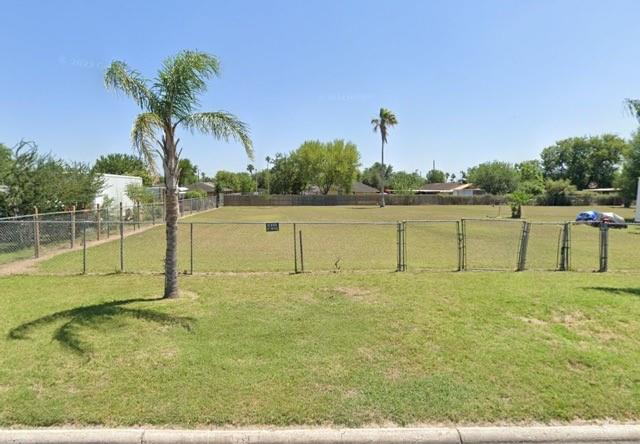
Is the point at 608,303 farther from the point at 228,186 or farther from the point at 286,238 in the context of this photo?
the point at 228,186

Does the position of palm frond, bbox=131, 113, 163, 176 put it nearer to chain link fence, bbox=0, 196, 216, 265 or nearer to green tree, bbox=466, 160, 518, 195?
chain link fence, bbox=0, 196, 216, 265

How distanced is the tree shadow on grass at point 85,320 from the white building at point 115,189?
18.7 m

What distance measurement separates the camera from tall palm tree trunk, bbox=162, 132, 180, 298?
7277 millimetres

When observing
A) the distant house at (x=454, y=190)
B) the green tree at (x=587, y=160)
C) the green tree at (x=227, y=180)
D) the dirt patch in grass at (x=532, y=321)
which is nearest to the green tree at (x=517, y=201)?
→ the dirt patch in grass at (x=532, y=321)

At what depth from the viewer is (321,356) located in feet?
15.9

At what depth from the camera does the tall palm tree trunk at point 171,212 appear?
728cm

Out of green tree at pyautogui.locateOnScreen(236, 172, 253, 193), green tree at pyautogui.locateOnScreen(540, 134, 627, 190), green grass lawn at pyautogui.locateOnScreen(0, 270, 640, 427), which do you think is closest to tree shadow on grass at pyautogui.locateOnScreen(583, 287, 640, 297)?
green grass lawn at pyautogui.locateOnScreen(0, 270, 640, 427)

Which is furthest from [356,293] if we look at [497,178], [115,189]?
[497,178]

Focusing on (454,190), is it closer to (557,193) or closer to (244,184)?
(557,193)

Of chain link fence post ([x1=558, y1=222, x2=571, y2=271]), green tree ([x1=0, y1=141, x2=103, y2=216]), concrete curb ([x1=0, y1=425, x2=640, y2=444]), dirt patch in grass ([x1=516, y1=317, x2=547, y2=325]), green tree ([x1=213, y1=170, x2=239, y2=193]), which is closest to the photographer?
concrete curb ([x1=0, y1=425, x2=640, y2=444])

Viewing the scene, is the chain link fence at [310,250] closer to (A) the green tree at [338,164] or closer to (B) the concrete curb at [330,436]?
(B) the concrete curb at [330,436]

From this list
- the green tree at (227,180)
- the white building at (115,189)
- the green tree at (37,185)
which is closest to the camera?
the green tree at (37,185)

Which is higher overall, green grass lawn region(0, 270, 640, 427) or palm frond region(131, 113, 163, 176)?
palm frond region(131, 113, 163, 176)

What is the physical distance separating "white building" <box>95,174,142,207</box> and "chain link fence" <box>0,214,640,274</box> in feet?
13.8
